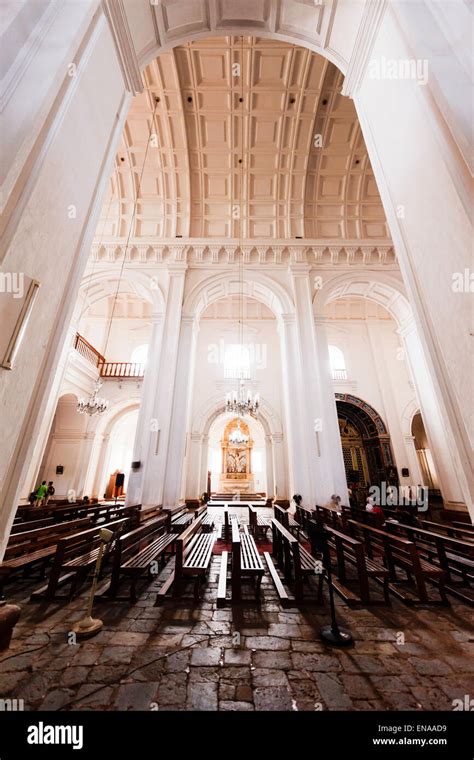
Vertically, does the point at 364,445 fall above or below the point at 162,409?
below

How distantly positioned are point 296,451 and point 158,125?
10.6 metres

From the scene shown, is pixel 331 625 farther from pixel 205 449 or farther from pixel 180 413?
pixel 205 449

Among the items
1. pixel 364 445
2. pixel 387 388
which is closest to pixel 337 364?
pixel 387 388

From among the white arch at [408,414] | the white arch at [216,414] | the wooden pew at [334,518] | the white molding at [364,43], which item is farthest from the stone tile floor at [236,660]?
the white arch at [408,414]

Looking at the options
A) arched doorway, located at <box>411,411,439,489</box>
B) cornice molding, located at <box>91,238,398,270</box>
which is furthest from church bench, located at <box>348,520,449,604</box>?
arched doorway, located at <box>411,411,439,489</box>

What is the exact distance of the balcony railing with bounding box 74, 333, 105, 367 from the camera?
10.8m

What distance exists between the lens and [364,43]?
3332mm

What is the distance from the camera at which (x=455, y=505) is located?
6996mm

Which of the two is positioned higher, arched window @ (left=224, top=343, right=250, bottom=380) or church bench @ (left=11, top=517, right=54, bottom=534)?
arched window @ (left=224, top=343, right=250, bottom=380)

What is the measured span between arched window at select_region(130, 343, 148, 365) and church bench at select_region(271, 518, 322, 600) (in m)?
11.0

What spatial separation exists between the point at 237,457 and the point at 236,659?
13.0 metres

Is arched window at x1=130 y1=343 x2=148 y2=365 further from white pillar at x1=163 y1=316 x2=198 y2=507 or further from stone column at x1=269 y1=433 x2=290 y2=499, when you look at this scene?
stone column at x1=269 y1=433 x2=290 y2=499

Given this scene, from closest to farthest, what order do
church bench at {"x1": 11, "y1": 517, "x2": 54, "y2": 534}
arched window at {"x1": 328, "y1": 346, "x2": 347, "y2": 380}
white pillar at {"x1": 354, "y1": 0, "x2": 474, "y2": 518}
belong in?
1. white pillar at {"x1": 354, "y1": 0, "x2": 474, "y2": 518}
2. church bench at {"x1": 11, "y1": 517, "x2": 54, "y2": 534}
3. arched window at {"x1": 328, "y1": 346, "x2": 347, "y2": 380}

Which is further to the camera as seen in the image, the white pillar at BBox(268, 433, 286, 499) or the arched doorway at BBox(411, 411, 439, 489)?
the arched doorway at BBox(411, 411, 439, 489)
